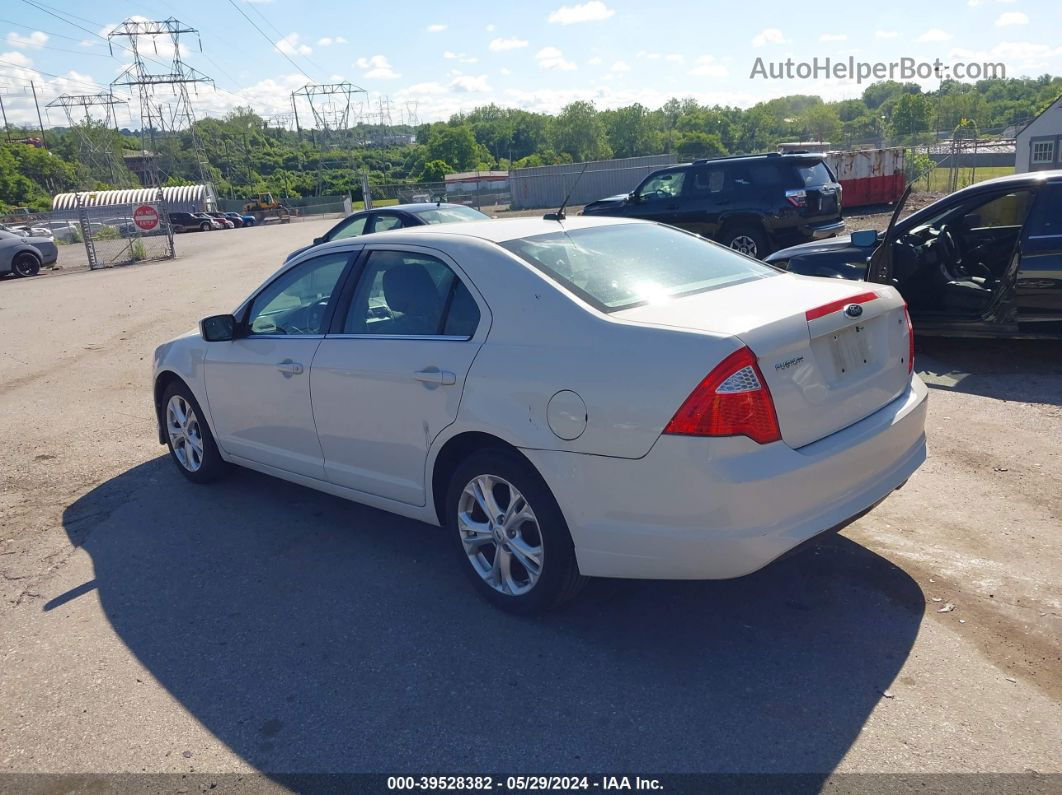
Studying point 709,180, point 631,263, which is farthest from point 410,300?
point 709,180

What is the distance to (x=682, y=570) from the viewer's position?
131 inches

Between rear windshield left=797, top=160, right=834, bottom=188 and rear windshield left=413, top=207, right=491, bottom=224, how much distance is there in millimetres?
5381

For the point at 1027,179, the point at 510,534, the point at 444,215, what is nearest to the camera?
the point at 510,534

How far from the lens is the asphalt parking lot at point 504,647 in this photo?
9.98 ft

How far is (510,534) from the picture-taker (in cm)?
385

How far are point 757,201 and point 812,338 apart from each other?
1115 cm

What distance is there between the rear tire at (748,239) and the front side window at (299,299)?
33.0 ft

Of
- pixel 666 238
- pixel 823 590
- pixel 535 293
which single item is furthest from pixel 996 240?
pixel 535 293

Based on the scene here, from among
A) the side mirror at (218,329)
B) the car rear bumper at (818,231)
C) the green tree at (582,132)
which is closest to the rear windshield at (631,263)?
the side mirror at (218,329)

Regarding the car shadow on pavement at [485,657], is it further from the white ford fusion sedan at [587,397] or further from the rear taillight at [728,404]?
the rear taillight at [728,404]

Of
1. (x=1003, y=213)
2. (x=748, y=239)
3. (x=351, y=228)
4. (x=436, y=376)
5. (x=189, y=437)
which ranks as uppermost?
(x=351, y=228)

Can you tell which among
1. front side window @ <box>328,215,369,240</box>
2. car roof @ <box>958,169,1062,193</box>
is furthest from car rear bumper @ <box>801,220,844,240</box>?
front side window @ <box>328,215,369,240</box>

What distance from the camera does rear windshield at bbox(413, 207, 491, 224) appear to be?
12080 millimetres

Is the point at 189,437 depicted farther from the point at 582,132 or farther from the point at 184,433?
the point at 582,132
